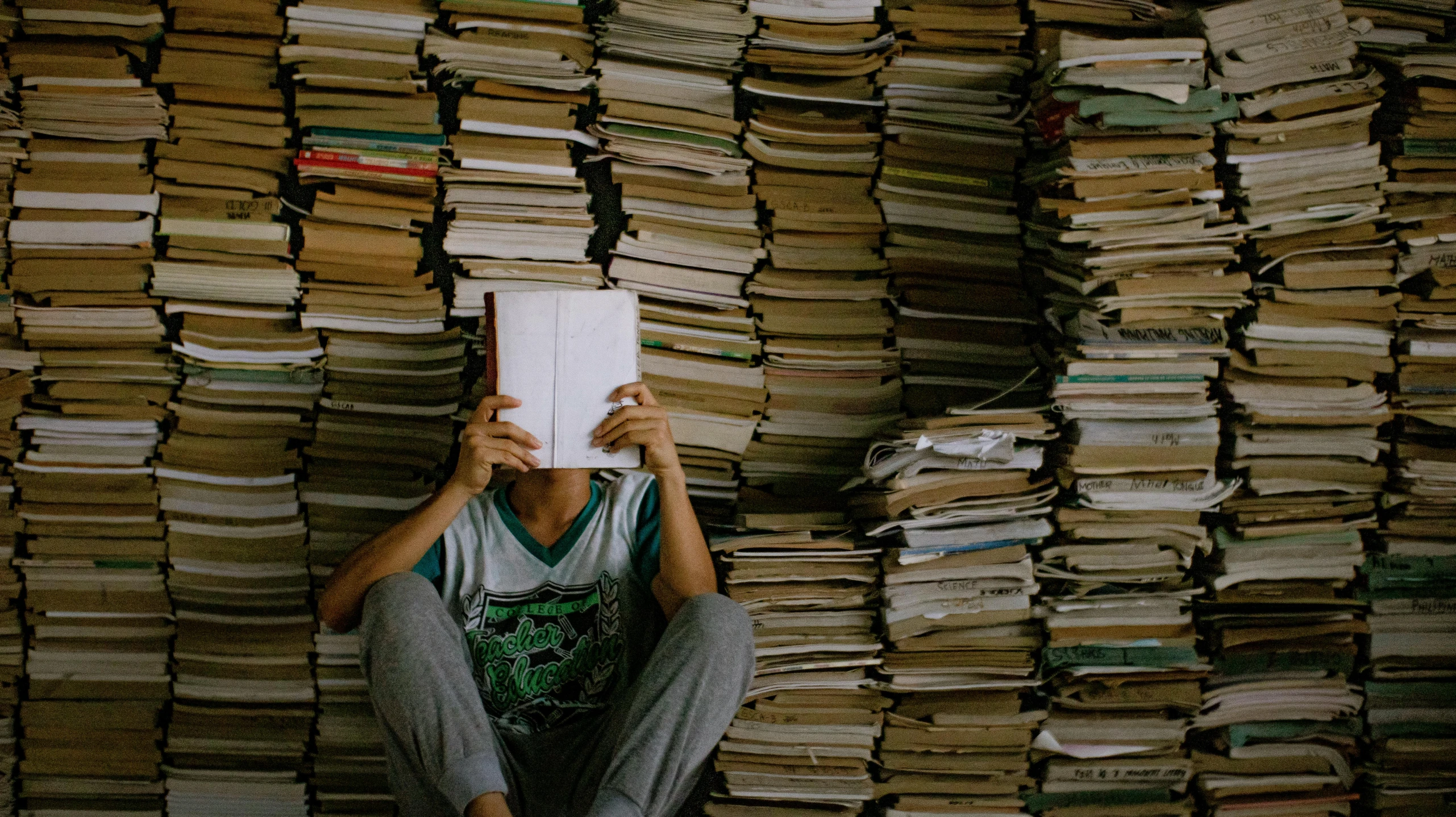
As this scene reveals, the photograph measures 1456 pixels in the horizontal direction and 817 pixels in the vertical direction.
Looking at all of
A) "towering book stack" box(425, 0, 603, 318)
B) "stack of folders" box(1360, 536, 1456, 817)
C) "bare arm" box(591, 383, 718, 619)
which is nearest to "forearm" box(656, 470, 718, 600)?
"bare arm" box(591, 383, 718, 619)

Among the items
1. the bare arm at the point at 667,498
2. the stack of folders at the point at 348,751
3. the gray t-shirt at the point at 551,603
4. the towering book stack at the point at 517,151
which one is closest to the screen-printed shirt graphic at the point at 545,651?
the gray t-shirt at the point at 551,603

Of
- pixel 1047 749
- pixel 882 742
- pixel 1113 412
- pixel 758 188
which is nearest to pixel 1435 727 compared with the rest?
pixel 1047 749

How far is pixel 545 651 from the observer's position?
1771 millimetres

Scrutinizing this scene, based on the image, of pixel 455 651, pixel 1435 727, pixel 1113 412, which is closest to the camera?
pixel 455 651

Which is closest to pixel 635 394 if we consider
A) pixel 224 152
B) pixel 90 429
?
pixel 224 152

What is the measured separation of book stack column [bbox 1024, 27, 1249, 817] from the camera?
6.11 feet

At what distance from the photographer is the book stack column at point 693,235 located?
2096 millimetres

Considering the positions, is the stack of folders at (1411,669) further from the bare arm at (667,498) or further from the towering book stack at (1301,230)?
the bare arm at (667,498)

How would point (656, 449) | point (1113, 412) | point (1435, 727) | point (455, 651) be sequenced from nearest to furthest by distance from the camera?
1. point (455, 651)
2. point (656, 449)
3. point (1113, 412)
4. point (1435, 727)

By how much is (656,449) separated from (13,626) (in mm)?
1536

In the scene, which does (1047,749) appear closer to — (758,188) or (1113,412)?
(1113,412)

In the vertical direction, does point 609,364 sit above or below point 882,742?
above

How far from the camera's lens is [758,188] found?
7.07 ft

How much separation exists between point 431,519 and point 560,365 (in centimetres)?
37
